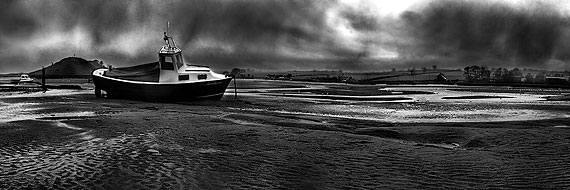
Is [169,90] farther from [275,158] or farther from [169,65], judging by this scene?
[275,158]

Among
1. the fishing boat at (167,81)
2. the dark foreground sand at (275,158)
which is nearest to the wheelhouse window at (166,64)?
the fishing boat at (167,81)

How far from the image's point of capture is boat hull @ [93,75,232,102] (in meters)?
39.2

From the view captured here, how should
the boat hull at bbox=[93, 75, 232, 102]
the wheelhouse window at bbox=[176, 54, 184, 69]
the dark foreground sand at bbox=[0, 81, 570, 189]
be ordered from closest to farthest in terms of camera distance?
the dark foreground sand at bbox=[0, 81, 570, 189], the boat hull at bbox=[93, 75, 232, 102], the wheelhouse window at bbox=[176, 54, 184, 69]

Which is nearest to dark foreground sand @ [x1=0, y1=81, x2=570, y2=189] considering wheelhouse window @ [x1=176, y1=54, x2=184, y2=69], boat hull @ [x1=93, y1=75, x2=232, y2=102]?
boat hull @ [x1=93, y1=75, x2=232, y2=102]

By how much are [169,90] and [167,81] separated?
154 cm

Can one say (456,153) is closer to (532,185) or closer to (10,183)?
(532,185)

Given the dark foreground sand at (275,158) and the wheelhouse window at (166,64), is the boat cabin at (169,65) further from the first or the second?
the dark foreground sand at (275,158)

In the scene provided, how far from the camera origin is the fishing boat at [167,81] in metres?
39.3

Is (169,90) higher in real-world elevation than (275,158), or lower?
higher

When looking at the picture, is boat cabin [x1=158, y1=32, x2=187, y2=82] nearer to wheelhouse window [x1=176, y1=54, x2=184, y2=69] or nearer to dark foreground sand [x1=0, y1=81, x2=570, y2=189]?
wheelhouse window [x1=176, y1=54, x2=184, y2=69]

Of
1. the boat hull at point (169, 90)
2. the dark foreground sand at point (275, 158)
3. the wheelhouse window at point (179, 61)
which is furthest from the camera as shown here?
the wheelhouse window at point (179, 61)

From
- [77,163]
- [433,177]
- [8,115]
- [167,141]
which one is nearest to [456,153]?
[433,177]

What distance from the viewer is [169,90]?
3922cm

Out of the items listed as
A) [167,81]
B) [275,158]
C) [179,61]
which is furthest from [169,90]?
[275,158]
